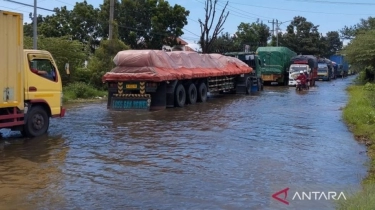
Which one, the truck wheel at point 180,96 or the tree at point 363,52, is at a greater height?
the tree at point 363,52

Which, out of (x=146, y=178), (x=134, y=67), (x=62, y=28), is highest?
(x=62, y=28)

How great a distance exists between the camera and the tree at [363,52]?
3450cm

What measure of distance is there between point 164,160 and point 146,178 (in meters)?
1.53

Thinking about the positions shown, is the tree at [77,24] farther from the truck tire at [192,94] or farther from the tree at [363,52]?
the truck tire at [192,94]

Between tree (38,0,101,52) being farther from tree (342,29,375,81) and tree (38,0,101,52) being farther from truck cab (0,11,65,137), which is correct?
truck cab (0,11,65,137)

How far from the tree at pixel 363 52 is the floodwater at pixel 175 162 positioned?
795 inches

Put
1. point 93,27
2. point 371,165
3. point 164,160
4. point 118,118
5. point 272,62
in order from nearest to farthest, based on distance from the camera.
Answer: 1. point 371,165
2. point 164,160
3. point 118,118
4. point 272,62
5. point 93,27

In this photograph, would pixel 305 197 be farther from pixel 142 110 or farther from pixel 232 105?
pixel 232 105

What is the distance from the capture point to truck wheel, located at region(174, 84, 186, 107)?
20.0 meters

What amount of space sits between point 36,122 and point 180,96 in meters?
8.77

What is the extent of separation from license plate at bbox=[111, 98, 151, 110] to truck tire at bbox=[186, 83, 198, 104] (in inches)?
129

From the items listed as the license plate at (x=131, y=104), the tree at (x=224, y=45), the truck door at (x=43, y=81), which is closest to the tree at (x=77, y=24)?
the tree at (x=224, y=45)

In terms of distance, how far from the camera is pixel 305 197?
276 inches

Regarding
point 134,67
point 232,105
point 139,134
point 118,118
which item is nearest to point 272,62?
point 232,105
